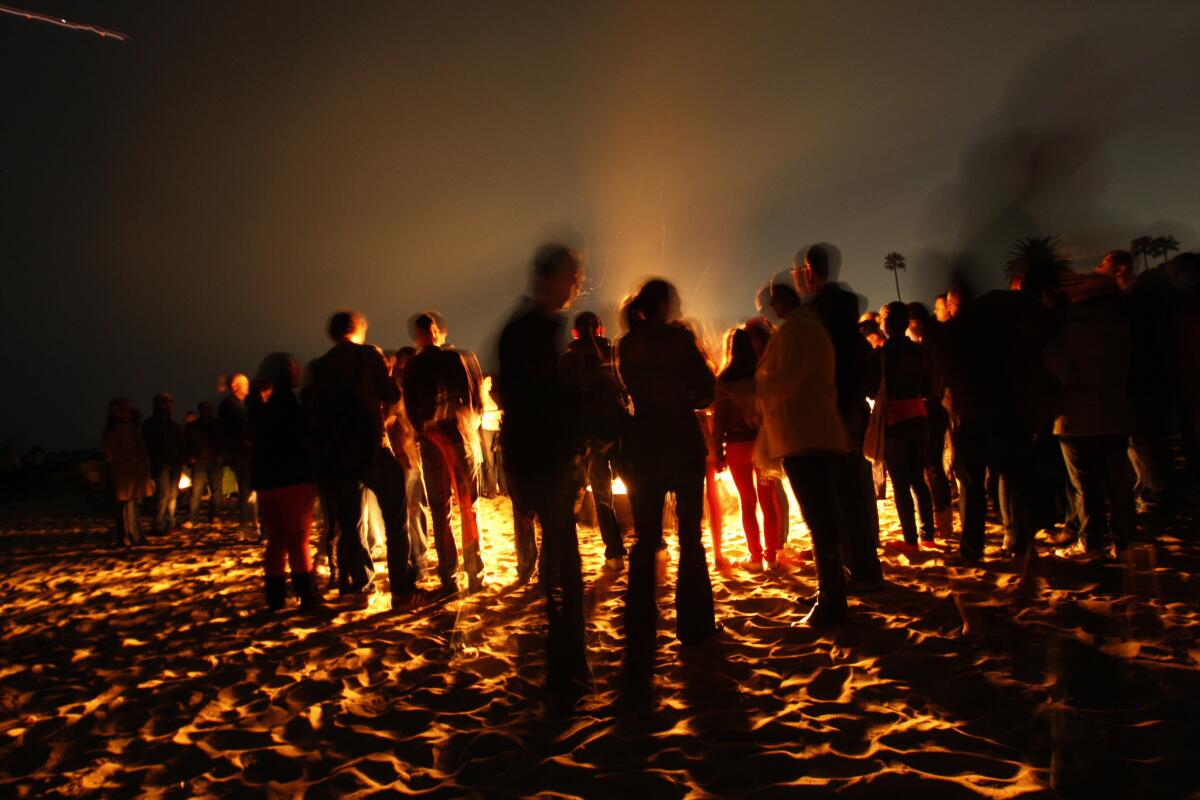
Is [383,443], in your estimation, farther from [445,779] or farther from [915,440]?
[915,440]

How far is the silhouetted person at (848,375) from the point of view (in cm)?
399

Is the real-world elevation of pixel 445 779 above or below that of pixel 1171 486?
below

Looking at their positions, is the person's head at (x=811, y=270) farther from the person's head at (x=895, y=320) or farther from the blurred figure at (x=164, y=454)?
the blurred figure at (x=164, y=454)

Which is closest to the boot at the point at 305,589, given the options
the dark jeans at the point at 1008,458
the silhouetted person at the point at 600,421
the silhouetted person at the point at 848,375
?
the silhouetted person at the point at 600,421

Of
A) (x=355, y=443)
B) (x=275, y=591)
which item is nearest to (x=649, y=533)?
(x=355, y=443)

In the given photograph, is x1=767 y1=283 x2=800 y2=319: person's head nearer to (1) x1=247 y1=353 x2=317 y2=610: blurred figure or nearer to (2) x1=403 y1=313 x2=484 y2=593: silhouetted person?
(2) x1=403 y1=313 x2=484 y2=593: silhouetted person

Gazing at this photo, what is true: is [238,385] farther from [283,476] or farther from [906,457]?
[906,457]

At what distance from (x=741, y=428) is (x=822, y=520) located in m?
1.51

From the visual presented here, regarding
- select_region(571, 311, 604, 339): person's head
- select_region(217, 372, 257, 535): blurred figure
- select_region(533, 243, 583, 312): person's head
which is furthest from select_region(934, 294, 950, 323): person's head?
select_region(217, 372, 257, 535): blurred figure

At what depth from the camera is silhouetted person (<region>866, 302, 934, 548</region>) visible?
4.92 meters

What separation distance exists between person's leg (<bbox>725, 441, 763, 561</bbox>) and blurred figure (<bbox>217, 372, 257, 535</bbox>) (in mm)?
5420

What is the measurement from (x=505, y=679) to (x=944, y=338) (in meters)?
3.08

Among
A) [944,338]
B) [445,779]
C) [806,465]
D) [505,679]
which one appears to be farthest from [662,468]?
[944,338]

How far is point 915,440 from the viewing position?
5020mm
